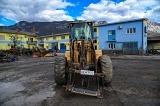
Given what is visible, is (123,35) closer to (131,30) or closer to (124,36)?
(124,36)

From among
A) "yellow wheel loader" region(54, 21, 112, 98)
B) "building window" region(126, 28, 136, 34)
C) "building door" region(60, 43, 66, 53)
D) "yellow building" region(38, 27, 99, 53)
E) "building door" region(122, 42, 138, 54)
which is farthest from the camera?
"yellow building" region(38, 27, 99, 53)

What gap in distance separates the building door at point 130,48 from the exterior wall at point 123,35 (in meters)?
0.61

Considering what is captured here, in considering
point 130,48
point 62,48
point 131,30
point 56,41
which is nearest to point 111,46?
point 130,48

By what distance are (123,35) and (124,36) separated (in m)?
0.30

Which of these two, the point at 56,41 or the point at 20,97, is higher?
the point at 56,41

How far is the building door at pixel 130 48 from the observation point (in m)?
30.9

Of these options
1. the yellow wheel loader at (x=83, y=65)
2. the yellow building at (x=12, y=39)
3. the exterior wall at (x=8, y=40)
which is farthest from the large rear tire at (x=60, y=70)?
the exterior wall at (x=8, y=40)

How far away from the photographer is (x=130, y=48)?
31.7m

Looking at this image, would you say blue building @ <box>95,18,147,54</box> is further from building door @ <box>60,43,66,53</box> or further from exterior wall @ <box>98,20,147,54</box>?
building door @ <box>60,43,66,53</box>

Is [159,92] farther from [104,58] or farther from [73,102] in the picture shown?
[73,102]

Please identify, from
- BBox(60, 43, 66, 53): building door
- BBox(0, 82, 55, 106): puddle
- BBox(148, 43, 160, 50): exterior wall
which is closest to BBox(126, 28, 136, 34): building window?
BBox(148, 43, 160, 50): exterior wall

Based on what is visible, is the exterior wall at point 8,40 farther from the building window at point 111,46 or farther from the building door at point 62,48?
the building window at point 111,46

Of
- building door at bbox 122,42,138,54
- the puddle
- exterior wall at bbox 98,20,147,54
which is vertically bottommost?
the puddle

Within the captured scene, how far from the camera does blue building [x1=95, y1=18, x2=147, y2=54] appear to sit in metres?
30.7
